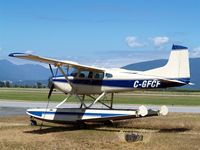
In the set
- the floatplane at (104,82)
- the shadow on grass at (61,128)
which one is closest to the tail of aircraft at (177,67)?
the floatplane at (104,82)

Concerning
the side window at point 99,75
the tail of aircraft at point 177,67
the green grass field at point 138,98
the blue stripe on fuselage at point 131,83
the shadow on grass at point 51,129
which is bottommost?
the shadow on grass at point 51,129

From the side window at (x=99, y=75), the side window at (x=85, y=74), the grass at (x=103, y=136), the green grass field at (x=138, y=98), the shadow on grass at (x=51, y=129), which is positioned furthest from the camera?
the green grass field at (x=138, y=98)

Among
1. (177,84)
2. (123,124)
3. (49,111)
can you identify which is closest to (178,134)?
(177,84)

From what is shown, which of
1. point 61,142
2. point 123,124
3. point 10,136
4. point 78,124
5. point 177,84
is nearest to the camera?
point 61,142

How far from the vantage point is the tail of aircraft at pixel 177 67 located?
19.9 m

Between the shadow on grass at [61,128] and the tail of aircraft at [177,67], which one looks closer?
the shadow on grass at [61,128]

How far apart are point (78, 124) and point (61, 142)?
5.22 metres

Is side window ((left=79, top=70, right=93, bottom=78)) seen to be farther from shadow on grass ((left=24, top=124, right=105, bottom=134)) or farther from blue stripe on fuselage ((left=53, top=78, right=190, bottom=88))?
shadow on grass ((left=24, top=124, right=105, bottom=134))

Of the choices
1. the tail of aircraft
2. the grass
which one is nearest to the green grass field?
the grass

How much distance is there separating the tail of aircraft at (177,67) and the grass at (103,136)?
239cm

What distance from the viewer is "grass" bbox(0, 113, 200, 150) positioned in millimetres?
15008

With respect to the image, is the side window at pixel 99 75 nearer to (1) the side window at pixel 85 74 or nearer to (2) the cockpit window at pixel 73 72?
(1) the side window at pixel 85 74

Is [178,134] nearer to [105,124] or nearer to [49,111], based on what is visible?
[105,124]

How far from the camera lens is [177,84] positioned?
64.9 feet
